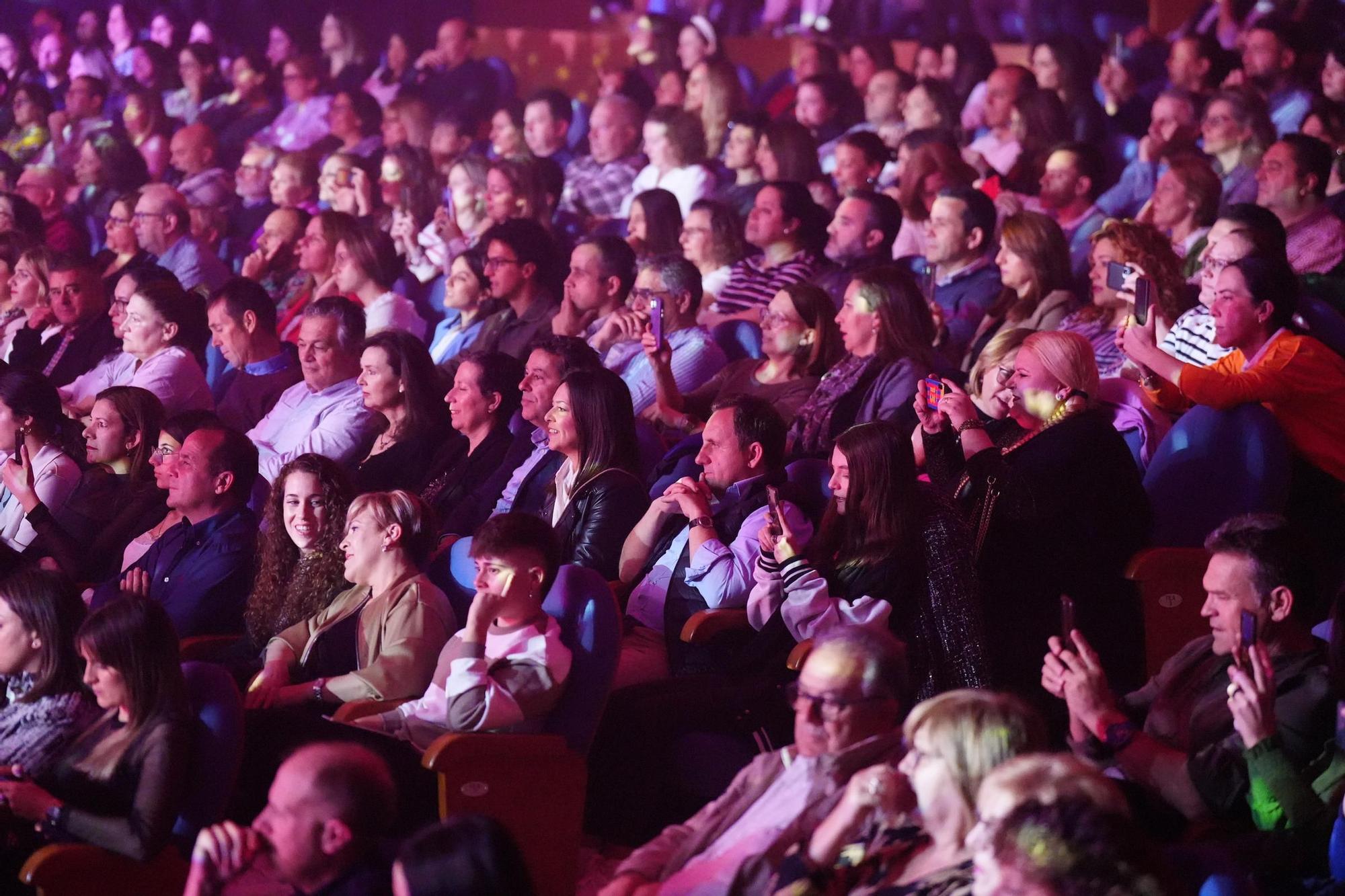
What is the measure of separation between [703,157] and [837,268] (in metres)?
1.85

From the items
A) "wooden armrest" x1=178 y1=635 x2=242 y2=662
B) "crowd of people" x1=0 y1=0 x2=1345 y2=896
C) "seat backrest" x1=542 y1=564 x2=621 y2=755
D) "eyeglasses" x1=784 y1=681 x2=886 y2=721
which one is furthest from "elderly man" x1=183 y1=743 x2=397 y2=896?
"wooden armrest" x1=178 y1=635 x2=242 y2=662

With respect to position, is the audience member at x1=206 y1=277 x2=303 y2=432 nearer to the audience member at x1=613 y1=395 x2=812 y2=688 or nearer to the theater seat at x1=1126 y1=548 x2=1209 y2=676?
the audience member at x1=613 y1=395 x2=812 y2=688

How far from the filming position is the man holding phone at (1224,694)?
253 cm

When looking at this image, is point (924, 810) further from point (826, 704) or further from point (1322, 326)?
point (1322, 326)

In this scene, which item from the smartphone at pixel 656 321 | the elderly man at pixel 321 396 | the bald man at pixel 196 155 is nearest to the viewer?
the smartphone at pixel 656 321

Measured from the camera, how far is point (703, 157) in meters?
7.07

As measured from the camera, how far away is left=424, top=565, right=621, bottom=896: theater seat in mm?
2930

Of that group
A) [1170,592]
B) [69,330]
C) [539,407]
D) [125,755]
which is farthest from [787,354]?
[69,330]

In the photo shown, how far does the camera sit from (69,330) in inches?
232

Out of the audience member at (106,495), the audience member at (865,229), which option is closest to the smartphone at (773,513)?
the audience member at (106,495)

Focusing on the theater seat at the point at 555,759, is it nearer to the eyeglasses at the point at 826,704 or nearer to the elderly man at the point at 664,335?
the eyeglasses at the point at 826,704

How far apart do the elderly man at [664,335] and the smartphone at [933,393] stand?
1.20 metres

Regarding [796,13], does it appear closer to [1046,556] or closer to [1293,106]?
[1293,106]

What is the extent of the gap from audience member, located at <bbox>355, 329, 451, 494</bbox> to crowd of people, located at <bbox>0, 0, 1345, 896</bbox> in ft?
0.04
